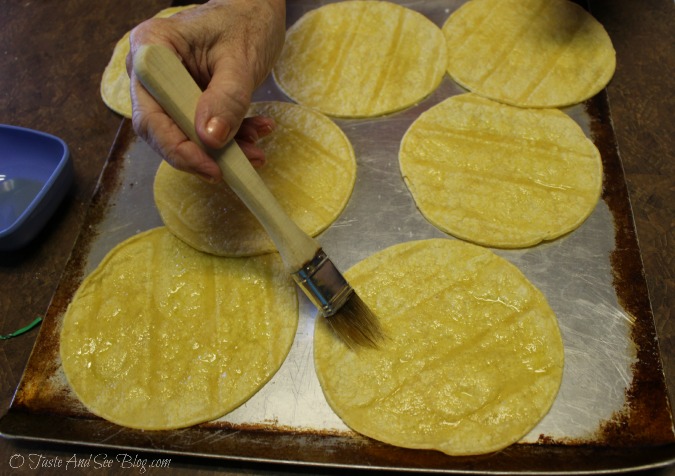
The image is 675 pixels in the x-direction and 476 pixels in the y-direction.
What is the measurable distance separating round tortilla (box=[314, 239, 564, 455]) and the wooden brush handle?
377mm

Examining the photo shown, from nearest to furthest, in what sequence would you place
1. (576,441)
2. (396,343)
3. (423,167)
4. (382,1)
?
(576,441), (396,343), (423,167), (382,1)

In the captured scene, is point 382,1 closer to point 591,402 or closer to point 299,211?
point 299,211

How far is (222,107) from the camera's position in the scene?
1503mm

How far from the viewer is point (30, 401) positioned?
71.2 inches

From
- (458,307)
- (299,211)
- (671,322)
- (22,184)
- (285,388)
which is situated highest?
(22,184)

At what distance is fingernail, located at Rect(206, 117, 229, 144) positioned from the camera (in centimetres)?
147

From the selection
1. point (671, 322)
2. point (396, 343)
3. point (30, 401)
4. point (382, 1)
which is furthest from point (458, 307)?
point (382, 1)

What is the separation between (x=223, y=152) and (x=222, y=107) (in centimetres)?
14

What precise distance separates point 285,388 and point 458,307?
70 cm

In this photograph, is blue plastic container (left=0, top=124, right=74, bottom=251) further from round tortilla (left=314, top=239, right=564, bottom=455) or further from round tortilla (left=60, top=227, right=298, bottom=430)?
round tortilla (left=314, top=239, right=564, bottom=455)

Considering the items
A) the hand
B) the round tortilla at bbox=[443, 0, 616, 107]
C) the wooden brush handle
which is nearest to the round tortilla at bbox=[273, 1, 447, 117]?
the round tortilla at bbox=[443, 0, 616, 107]

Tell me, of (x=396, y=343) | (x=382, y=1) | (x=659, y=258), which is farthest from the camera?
(x=382, y=1)

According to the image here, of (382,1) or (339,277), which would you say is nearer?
(339,277)

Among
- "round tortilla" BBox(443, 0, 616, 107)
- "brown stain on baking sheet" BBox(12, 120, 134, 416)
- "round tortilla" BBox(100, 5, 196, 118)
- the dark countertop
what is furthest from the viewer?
"round tortilla" BBox(100, 5, 196, 118)
